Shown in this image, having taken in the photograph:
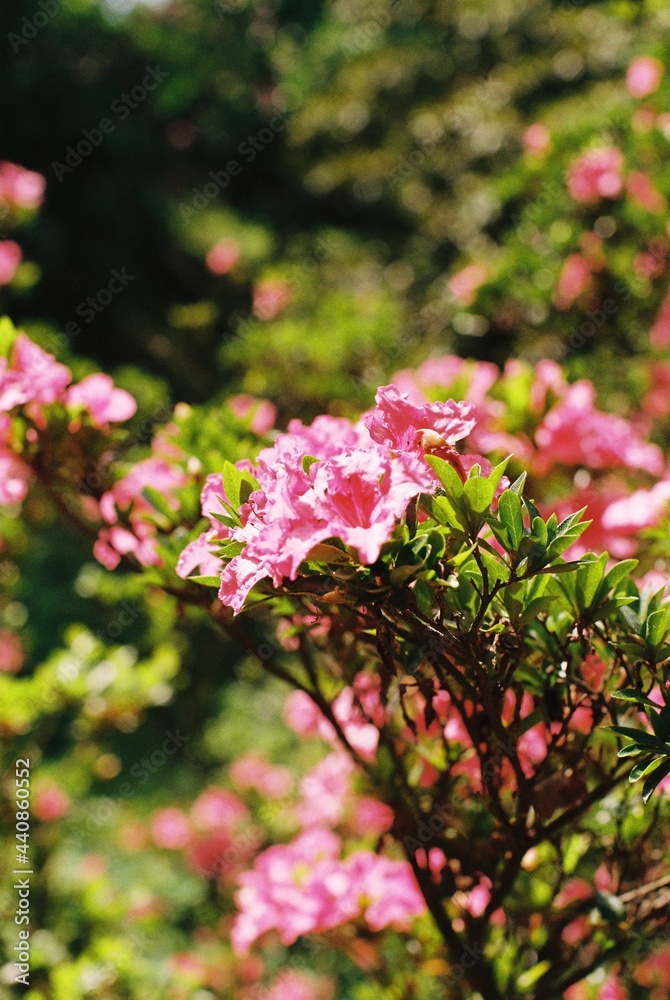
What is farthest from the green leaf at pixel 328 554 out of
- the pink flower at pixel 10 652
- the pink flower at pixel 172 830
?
the pink flower at pixel 10 652

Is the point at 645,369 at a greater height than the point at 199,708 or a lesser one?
greater

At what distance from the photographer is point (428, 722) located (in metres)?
0.85

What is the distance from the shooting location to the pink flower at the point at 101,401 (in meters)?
1.17

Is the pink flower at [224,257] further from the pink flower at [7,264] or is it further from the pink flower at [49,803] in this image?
the pink flower at [49,803]

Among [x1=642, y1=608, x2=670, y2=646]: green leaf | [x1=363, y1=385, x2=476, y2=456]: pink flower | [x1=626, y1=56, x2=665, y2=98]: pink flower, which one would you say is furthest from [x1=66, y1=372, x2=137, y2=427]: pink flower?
[x1=626, y1=56, x2=665, y2=98]: pink flower

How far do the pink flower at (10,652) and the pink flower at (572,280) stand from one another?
230cm

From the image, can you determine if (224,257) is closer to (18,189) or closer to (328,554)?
(18,189)

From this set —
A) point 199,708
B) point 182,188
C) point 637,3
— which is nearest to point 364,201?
point 182,188

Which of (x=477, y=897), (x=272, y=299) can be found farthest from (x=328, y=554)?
(x=272, y=299)

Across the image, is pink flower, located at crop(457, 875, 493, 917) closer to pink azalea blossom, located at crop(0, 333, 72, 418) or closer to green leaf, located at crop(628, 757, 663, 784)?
green leaf, located at crop(628, 757, 663, 784)

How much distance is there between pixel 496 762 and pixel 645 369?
5.00ft

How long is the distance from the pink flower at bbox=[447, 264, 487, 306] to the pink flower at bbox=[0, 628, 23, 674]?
6.77 feet

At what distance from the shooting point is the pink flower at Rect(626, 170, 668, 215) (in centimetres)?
206

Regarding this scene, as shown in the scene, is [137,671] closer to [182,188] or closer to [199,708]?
[199,708]
